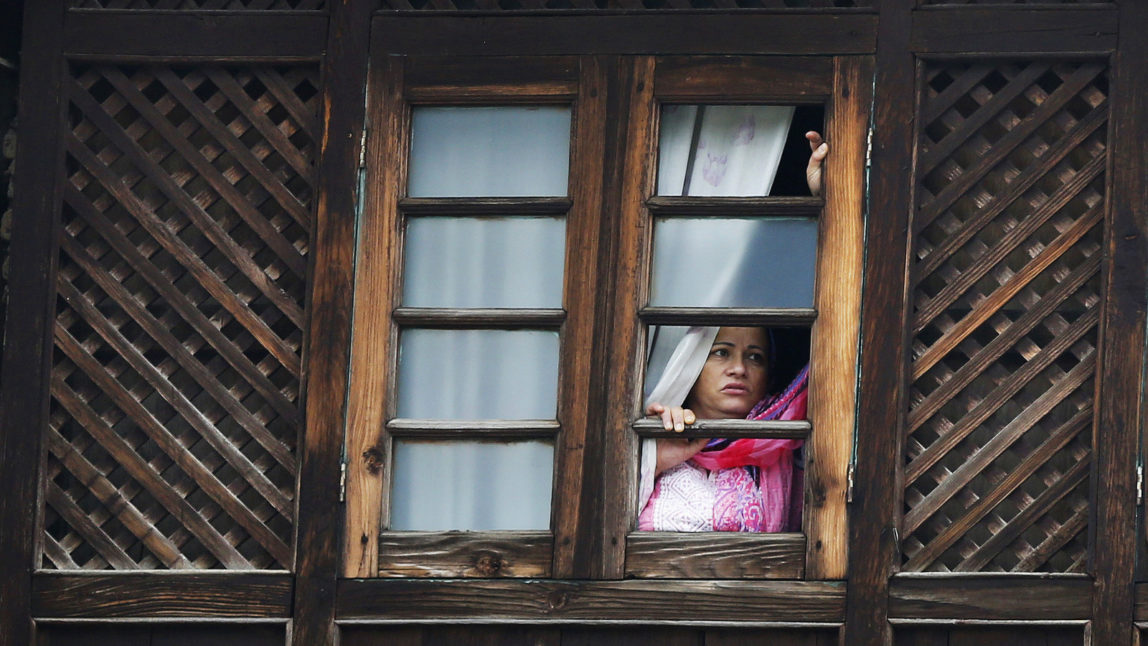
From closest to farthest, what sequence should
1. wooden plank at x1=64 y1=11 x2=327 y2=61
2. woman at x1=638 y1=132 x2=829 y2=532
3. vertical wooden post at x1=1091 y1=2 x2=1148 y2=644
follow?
vertical wooden post at x1=1091 y1=2 x2=1148 y2=644
woman at x1=638 y1=132 x2=829 y2=532
wooden plank at x1=64 y1=11 x2=327 y2=61

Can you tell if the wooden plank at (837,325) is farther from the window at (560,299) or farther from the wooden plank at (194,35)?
the wooden plank at (194,35)

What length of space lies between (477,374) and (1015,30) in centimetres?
215

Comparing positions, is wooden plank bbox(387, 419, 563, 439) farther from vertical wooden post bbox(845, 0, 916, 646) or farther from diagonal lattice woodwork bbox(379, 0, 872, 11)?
diagonal lattice woodwork bbox(379, 0, 872, 11)

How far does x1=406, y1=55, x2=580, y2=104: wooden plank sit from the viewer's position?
16.6 ft

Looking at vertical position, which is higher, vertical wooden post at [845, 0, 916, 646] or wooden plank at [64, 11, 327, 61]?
wooden plank at [64, 11, 327, 61]

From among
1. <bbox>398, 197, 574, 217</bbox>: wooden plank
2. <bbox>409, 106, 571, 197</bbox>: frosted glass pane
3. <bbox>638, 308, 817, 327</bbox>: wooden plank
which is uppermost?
<bbox>409, 106, 571, 197</bbox>: frosted glass pane

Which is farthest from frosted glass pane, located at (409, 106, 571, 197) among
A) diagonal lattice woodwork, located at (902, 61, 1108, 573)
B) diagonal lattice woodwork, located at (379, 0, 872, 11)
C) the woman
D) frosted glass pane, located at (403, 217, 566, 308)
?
diagonal lattice woodwork, located at (902, 61, 1108, 573)

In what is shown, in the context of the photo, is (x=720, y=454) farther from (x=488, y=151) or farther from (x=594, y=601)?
(x=488, y=151)

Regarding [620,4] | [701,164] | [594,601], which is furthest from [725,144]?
[594,601]

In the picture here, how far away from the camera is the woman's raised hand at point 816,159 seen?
496cm

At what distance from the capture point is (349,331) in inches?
198

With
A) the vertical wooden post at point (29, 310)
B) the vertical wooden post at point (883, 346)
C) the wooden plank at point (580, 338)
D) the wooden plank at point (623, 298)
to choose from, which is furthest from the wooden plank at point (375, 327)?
the vertical wooden post at point (883, 346)

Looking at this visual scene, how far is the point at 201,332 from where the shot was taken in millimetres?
5117

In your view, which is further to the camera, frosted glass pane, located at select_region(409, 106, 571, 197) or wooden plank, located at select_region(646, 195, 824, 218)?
frosted glass pane, located at select_region(409, 106, 571, 197)
